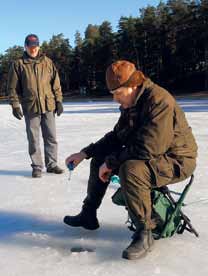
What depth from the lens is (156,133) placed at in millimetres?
3396

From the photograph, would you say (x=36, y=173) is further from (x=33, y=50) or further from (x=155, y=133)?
(x=155, y=133)

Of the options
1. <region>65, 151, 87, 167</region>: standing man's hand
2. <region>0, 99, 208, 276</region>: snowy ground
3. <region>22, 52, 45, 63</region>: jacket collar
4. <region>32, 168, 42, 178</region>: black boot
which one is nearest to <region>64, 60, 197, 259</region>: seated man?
<region>0, 99, 208, 276</region>: snowy ground

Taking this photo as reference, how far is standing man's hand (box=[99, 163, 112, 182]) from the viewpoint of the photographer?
3616 millimetres

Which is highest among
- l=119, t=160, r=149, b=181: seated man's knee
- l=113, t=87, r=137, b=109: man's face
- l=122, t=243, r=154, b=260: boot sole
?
l=113, t=87, r=137, b=109: man's face

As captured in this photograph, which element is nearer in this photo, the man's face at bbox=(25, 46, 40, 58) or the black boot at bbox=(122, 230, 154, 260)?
the black boot at bbox=(122, 230, 154, 260)

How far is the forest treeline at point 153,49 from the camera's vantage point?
199 ft

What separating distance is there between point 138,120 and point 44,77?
326 cm

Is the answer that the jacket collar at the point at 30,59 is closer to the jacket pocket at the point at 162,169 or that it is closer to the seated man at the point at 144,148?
the seated man at the point at 144,148

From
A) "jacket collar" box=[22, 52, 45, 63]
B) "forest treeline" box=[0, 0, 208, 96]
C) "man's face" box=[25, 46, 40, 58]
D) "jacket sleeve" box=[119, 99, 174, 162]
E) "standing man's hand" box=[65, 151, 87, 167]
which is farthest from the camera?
"forest treeline" box=[0, 0, 208, 96]

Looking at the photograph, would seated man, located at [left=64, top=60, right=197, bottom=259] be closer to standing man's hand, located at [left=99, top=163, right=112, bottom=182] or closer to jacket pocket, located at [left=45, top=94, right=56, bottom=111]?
standing man's hand, located at [left=99, top=163, right=112, bottom=182]

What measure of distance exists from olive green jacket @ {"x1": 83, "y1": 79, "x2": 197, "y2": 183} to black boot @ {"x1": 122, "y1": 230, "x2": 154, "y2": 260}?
442 mm

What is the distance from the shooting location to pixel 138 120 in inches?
141

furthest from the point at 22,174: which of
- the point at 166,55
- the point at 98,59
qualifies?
the point at 98,59

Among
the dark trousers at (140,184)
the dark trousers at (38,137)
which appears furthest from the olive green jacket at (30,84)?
the dark trousers at (140,184)
